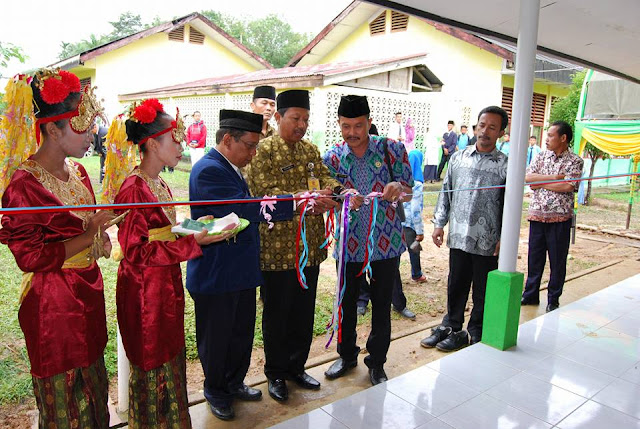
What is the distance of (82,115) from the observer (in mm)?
2035

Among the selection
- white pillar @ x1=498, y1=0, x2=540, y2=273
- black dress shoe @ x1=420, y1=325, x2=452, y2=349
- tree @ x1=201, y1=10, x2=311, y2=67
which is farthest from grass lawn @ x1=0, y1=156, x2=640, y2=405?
tree @ x1=201, y1=10, x2=311, y2=67

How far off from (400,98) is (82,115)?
11825 millimetres

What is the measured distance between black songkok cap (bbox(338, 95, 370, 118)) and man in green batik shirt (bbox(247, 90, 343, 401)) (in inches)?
10.6

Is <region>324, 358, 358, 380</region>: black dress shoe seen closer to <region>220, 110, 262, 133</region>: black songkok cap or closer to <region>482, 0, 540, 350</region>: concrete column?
<region>482, 0, 540, 350</region>: concrete column

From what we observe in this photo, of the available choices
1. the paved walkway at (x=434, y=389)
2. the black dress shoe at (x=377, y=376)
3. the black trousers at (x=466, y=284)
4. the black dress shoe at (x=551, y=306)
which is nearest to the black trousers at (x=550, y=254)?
the black dress shoe at (x=551, y=306)

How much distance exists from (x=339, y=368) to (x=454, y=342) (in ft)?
3.73

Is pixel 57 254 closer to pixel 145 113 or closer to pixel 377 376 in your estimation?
pixel 145 113

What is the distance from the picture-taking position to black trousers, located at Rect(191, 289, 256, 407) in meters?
2.69

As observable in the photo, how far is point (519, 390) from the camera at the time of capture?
3023 mm

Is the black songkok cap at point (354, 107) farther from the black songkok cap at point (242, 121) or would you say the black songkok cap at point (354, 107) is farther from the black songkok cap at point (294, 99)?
the black songkok cap at point (242, 121)

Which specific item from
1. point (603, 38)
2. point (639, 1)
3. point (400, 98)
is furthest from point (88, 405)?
point (400, 98)

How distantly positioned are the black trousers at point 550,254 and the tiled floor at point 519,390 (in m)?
0.84

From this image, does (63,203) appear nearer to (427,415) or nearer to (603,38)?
(427,415)

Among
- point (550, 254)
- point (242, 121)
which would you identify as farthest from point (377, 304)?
point (550, 254)
